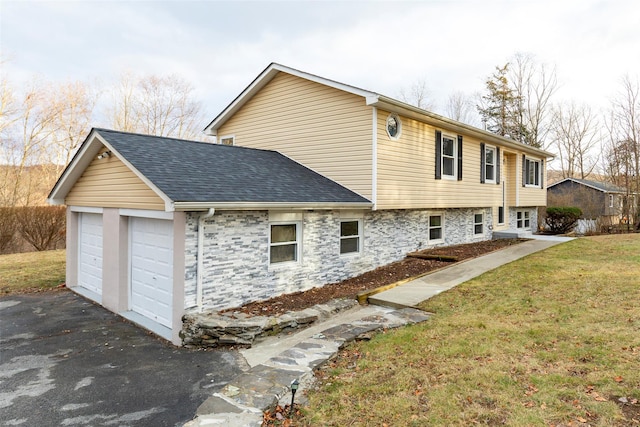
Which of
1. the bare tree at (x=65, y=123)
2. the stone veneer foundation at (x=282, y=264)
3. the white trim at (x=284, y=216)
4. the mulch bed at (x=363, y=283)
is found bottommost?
the mulch bed at (x=363, y=283)

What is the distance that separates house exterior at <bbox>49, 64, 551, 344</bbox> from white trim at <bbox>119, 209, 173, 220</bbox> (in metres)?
0.04

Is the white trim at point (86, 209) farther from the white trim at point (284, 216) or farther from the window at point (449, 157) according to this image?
the window at point (449, 157)

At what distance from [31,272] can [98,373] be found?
9.46 meters

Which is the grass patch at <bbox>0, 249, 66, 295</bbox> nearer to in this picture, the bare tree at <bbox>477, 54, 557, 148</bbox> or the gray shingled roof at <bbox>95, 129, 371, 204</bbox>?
the gray shingled roof at <bbox>95, 129, 371, 204</bbox>

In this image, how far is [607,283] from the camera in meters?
8.02

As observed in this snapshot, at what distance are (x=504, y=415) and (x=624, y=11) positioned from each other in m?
17.9

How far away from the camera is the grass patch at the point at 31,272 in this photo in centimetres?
1049

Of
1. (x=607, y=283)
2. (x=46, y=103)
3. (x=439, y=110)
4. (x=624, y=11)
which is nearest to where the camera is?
(x=607, y=283)

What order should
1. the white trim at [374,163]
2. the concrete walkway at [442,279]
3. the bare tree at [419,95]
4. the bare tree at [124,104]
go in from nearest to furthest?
the concrete walkway at [442,279], the white trim at [374,163], the bare tree at [124,104], the bare tree at [419,95]

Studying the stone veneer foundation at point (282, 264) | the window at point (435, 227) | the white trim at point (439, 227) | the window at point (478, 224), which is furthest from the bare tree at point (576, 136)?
the stone veneer foundation at point (282, 264)

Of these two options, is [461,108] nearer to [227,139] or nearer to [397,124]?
[227,139]

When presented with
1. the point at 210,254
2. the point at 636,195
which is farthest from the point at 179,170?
the point at 636,195

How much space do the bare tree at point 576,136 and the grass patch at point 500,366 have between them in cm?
3513

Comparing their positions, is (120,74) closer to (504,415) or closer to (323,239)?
(323,239)
